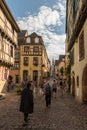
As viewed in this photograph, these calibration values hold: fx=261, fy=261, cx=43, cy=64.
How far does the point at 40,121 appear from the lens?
35.6 feet

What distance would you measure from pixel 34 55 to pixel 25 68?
370 centimetres

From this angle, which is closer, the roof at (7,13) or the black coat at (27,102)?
the black coat at (27,102)

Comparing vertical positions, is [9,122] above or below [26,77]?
below

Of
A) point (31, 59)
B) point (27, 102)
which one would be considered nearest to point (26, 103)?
point (27, 102)

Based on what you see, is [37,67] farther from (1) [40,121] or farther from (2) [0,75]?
(1) [40,121]

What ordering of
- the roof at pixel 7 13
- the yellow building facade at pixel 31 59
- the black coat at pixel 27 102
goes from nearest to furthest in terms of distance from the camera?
the black coat at pixel 27 102
the roof at pixel 7 13
the yellow building facade at pixel 31 59

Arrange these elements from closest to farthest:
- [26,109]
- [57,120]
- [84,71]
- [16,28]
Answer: [26,109]
[57,120]
[84,71]
[16,28]

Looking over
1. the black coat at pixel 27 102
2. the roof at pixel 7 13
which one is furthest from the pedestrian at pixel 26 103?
the roof at pixel 7 13

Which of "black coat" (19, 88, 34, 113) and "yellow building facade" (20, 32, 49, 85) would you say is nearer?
"black coat" (19, 88, 34, 113)

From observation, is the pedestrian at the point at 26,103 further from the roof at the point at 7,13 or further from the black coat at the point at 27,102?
the roof at the point at 7,13

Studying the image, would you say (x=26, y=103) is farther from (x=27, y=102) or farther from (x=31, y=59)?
(x=31, y=59)

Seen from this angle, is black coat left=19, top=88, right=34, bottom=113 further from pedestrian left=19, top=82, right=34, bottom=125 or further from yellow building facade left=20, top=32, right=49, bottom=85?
yellow building facade left=20, top=32, right=49, bottom=85

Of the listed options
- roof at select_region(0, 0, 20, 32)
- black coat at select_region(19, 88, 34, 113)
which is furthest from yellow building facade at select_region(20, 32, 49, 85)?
black coat at select_region(19, 88, 34, 113)

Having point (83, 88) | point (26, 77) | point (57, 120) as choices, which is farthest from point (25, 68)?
point (57, 120)
